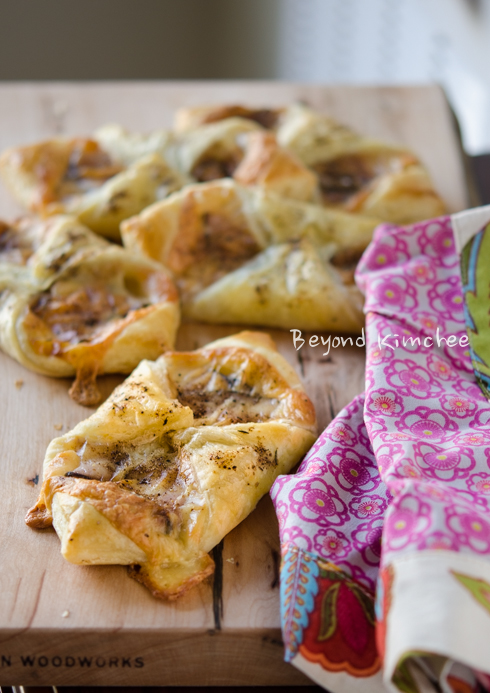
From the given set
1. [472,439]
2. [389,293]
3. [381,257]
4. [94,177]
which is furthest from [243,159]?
[472,439]

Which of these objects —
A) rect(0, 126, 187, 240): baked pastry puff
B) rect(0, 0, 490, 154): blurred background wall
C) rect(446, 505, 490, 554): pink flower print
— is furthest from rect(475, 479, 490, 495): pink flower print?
rect(0, 0, 490, 154): blurred background wall

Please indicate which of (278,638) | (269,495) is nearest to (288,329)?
(269,495)

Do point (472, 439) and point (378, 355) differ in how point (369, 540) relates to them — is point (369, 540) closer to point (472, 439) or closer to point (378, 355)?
point (472, 439)

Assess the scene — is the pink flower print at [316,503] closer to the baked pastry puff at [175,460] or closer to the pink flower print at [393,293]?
the baked pastry puff at [175,460]

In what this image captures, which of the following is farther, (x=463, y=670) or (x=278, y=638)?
(x=278, y=638)

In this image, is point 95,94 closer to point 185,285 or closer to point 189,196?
point 189,196

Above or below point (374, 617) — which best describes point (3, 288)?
above

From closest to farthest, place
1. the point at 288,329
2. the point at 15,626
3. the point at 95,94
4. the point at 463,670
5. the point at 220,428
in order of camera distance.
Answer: the point at 463,670 → the point at 15,626 → the point at 220,428 → the point at 288,329 → the point at 95,94

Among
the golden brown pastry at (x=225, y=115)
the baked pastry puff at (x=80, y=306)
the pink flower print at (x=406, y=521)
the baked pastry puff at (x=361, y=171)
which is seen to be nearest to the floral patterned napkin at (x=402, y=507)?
the pink flower print at (x=406, y=521)

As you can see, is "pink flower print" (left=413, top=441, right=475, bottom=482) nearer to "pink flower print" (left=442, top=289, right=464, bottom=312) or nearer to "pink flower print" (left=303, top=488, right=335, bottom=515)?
"pink flower print" (left=303, top=488, right=335, bottom=515)
